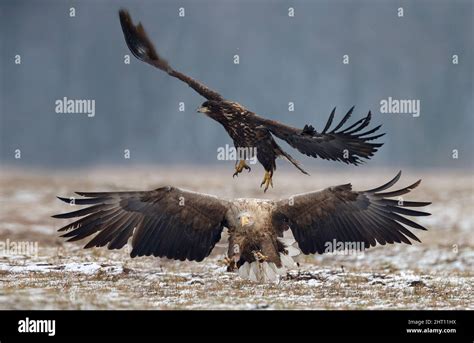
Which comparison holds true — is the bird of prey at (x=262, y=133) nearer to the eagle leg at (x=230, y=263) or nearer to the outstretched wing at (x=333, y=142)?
the outstretched wing at (x=333, y=142)

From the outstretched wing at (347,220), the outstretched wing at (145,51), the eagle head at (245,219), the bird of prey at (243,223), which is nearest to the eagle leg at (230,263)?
the bird of prey at (243,223)

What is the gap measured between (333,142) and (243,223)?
1.86m

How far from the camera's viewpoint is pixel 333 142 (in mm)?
10969

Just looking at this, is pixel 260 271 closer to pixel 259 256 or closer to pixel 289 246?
pixel 259 256

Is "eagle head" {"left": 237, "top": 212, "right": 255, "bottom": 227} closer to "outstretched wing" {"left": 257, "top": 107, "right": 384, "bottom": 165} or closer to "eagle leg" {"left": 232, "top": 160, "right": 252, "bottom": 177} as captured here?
"eagle leg" {"left": 232, "top": 160, "right": 252, "bottom": 177}

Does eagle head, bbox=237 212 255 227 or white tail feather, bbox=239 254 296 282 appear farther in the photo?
white tail feather, bbox=239 254 296 282

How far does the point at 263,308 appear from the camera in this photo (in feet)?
32.8

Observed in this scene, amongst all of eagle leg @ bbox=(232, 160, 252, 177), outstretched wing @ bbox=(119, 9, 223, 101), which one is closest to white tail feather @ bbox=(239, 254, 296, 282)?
eagle leg @ bbox=(232, 160, 252, 177)

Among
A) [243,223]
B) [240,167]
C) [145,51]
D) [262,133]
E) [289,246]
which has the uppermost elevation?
[145,51]

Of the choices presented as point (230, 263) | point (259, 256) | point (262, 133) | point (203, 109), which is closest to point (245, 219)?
point (259, 256)

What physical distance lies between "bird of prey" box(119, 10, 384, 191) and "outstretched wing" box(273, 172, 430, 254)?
69 centimetres

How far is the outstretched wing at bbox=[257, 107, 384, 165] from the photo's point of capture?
1084 centimetres

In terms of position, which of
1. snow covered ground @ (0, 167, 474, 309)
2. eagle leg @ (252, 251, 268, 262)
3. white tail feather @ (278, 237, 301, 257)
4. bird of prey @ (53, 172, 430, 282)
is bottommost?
snow covered ground @ (0, 167, 474, 309)
